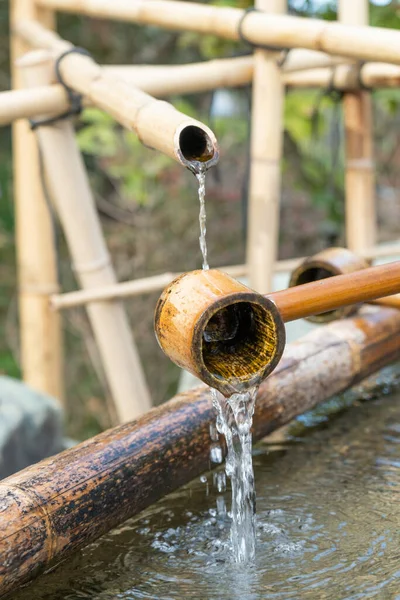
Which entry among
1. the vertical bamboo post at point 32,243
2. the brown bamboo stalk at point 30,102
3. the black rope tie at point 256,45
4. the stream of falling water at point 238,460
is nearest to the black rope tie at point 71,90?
the brown bamboo stalk at point 30,102

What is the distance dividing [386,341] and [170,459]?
4.13 feet

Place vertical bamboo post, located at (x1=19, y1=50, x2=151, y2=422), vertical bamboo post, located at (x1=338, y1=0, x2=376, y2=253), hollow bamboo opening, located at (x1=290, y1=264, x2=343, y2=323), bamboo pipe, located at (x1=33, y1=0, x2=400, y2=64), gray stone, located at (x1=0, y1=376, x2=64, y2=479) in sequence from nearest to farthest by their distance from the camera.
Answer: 1. hollow bamboo opening, located at (x1=290, y1=264, x2=343, y2=323)
2. bamboo pipe, located at (x1=33, y1=0, x2=400, y2=64)
3. gray stone, located at (x1=0, y1=376, x2=64, y2=479)
4. vertical bamboo post, located at (x1=19, y1=50, x2=151, y2=422)
5. vertical bamboo post, located at (x1=338, y1=0, x2=376, y2=253)

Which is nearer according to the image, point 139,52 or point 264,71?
point 264,71

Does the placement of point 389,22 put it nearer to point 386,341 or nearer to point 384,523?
point 386,341

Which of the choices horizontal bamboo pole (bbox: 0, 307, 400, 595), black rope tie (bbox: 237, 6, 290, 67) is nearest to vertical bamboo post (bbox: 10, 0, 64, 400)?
black rope tie (bbox: 237, 6, 290, 67)

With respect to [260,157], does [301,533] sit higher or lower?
lower

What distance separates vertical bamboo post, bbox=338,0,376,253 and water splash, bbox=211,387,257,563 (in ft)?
8.04

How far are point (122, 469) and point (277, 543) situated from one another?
1.40 feet

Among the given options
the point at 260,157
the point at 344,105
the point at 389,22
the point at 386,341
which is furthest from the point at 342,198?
the point at 386,341

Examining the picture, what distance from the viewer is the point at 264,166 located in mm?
3912

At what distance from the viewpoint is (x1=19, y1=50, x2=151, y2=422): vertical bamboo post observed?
3.83 metres

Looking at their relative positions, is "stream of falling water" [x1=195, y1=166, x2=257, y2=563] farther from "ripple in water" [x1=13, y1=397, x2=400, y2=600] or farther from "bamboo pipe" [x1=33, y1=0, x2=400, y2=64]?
"bamboo pipe" [x1=33, y1=0, x2=400, y2=64]

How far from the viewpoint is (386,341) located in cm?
312

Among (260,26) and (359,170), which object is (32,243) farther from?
(359,170)
